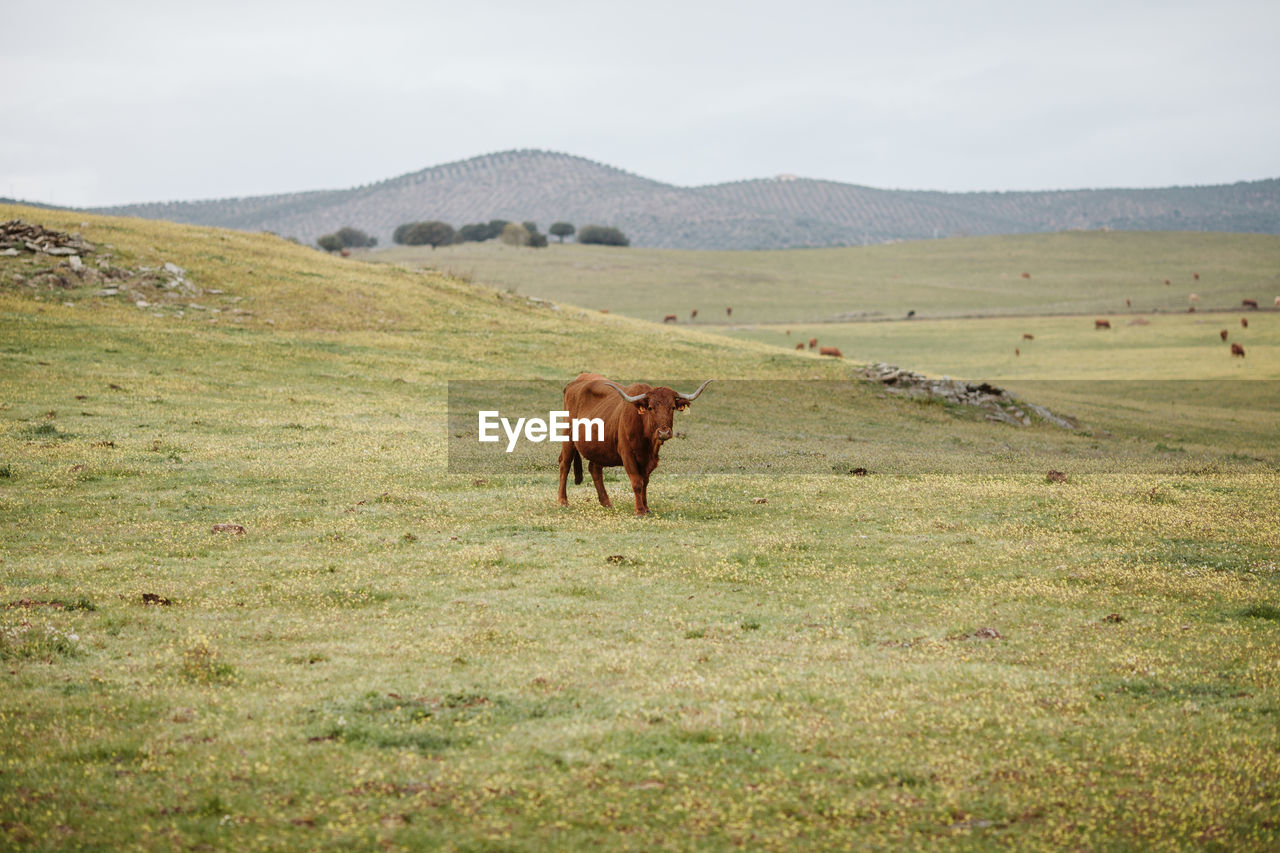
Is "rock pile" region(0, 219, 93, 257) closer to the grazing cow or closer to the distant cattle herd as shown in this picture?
the distant cattle herd

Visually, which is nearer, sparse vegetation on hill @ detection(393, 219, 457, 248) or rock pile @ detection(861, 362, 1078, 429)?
rock pile @ detection(861, 362, 1078, 429)

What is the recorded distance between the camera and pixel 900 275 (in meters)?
150

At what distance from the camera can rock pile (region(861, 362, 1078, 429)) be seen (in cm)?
4062

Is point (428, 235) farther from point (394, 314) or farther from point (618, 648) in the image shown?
point (618, 648)

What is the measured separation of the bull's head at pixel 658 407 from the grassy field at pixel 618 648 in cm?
163

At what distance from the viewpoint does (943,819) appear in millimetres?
7590

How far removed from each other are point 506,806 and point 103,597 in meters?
7.66

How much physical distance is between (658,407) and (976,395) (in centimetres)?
2759

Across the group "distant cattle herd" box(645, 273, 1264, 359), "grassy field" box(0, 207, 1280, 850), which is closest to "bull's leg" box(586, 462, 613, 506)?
"grassy field" box(0, 207, 1280, 850)

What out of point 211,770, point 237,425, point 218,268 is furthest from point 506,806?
point 218,268

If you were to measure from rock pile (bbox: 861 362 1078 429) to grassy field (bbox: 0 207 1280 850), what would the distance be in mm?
13015

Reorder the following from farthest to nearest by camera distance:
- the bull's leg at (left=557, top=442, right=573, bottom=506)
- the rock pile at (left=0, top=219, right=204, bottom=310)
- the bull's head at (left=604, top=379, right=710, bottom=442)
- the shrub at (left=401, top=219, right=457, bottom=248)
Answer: the shrub at (left=401, top=219, right=457, bottom=248) < the rock pile at (left=0, top=219, right=204, bottom=310) < the bull's leg at (left=557, top=442, right=573, bottom=506) < the bull's head at (left=604, top=379, right=710, bottom=442)

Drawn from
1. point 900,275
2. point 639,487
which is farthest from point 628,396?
point 900,275

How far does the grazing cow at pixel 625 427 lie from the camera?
18.1 metres
